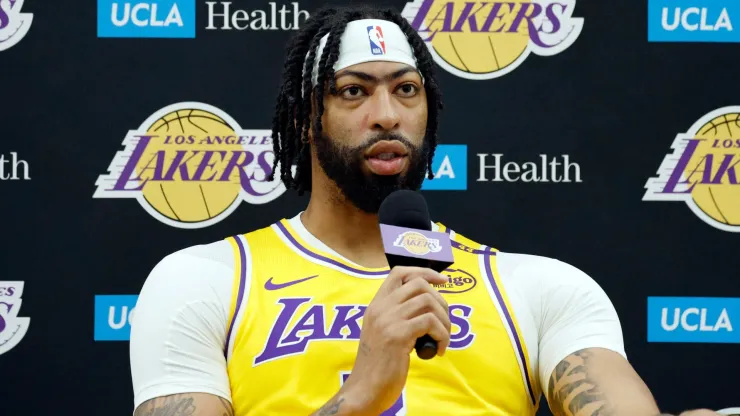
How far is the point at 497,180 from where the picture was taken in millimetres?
2379

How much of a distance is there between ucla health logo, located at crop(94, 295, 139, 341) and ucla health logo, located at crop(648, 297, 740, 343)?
1.32 meters

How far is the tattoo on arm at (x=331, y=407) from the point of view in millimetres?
1418

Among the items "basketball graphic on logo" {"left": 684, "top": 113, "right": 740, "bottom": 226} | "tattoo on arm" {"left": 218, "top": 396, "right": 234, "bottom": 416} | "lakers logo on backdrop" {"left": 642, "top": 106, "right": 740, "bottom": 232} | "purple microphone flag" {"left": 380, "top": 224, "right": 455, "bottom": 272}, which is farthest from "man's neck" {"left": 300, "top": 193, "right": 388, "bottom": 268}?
"basketball graphic on logo" {"left": 684, "top": 113, "right": 740, "bottom": 226}

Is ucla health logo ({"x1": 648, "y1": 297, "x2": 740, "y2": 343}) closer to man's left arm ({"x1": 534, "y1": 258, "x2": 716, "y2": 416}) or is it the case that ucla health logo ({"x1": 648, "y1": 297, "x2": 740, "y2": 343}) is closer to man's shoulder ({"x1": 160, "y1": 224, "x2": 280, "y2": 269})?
man's left arm ({"x1": 534, "y1": 258, "x2": 716, "y2": 416})

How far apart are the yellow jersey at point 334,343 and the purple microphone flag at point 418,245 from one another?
355mm

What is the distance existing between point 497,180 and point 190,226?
787 millimetres

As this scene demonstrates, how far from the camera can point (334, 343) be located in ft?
5.31

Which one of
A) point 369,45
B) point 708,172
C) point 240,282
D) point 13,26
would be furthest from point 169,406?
point 708,172

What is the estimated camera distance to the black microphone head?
4.55ft

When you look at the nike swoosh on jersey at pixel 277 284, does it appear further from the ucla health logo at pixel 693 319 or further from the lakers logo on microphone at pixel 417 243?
the ucla health logo at pixel 693 319

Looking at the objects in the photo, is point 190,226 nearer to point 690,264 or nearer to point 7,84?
point 7,84

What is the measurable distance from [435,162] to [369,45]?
636mm

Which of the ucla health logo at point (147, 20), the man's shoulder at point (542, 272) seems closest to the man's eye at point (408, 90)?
the man's shoulder at point (542, 272)

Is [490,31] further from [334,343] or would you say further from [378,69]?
[334,343]
